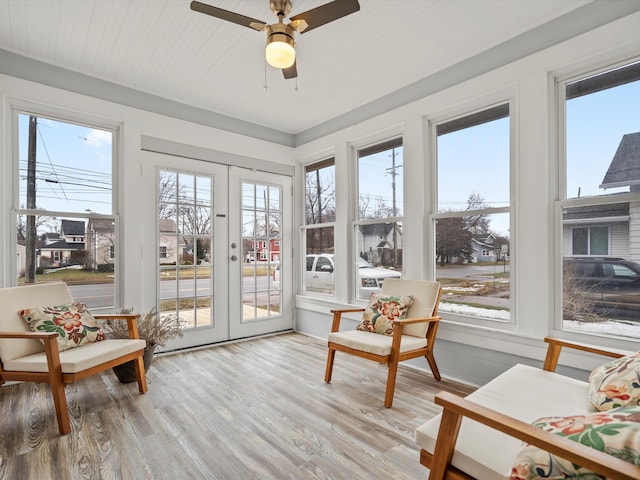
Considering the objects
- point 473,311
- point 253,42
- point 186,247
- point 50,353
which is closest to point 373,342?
point 473,311

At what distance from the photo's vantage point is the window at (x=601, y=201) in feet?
7.29

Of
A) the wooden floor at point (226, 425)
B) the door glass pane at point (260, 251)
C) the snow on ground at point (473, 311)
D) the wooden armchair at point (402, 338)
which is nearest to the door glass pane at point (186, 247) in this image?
the door glass pane at point (260, 251)

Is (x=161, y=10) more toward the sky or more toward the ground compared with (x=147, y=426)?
more toward the sky

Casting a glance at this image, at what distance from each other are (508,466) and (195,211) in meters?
3.56

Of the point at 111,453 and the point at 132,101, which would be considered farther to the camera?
the point at 132,101

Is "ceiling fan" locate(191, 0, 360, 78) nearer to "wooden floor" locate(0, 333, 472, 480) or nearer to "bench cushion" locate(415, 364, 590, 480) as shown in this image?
"bench cushion" locate(415, 364, 590, 480)

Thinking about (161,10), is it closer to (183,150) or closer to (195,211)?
(183,150)

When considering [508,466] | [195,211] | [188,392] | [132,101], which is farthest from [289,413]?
[132,101]

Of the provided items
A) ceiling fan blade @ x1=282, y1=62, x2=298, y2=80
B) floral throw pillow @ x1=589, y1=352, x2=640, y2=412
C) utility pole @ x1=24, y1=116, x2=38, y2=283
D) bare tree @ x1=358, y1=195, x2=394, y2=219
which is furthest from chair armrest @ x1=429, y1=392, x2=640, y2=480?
utility pole @ x1=24, y1=116, x2=38, y2=283

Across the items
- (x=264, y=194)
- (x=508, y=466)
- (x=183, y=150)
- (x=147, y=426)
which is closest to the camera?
(x=508, y=466)

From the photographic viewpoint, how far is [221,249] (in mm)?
4008

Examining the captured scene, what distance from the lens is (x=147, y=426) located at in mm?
2158

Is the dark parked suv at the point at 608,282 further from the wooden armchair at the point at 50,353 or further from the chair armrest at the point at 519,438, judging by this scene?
the wooden armchair at the point at 50,353

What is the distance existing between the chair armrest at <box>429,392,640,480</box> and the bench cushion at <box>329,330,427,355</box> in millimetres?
1284
